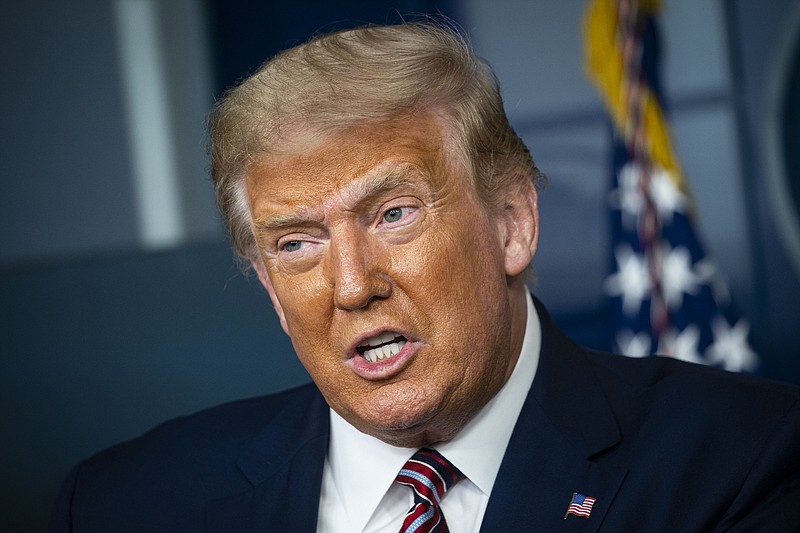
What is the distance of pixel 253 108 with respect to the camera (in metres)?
1.80

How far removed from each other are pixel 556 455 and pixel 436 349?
1.02 ft

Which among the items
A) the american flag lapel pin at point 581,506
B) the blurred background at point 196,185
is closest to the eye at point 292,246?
the american flag lapel pin at point 581,506

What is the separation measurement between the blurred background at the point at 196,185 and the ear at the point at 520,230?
1474 mm

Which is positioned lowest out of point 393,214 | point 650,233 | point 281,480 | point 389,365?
point 281,480

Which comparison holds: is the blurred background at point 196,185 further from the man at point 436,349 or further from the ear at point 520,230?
the ear at point 520,230

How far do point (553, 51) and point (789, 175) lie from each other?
3.40 ft

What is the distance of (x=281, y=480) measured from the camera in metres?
1.97

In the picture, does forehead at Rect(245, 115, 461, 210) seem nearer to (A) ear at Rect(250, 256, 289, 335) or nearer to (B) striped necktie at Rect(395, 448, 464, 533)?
(A) ear at Rect(250, 256, 289, 335)

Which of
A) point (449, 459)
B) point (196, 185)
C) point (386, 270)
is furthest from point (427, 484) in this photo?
point (196, 185)

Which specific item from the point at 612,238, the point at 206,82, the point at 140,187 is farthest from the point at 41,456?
the point at 612,238

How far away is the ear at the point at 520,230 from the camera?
73.0 inches

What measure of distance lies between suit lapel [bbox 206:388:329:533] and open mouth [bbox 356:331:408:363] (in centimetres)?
37

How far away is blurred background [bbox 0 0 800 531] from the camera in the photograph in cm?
312

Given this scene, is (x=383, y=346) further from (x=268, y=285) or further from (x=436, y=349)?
(x=268, y=285)
